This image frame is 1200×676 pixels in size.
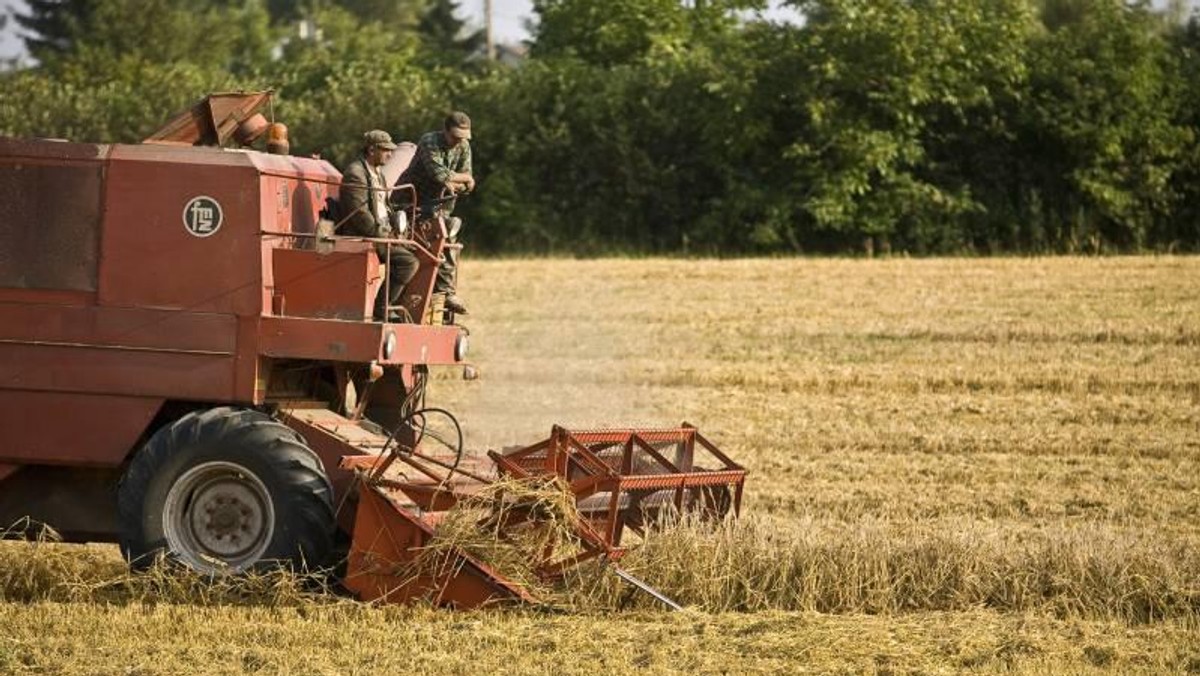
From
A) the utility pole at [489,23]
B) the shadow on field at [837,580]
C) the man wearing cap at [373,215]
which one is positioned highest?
the utility pole at [489,23]

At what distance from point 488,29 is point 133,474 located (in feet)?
192

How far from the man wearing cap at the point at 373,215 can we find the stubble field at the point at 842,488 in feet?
6.31

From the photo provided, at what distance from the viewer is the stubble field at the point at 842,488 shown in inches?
366

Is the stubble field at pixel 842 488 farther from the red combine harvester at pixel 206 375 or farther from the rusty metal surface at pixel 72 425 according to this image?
the rusty metal surface at pixel 72 425

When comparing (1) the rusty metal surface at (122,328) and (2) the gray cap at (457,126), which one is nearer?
(1) the rusty metal surface at (122,328)

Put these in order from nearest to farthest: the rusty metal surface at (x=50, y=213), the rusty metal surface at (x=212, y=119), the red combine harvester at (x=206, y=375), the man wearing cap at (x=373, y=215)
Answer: the red combine harvester at (x=206, y=375) < the rusty metal surface at (x=50, y=213) < the man wearing cap at (x=373, y=215) < the rusty metal surface at (x=212, y=119)

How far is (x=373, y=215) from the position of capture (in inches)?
440

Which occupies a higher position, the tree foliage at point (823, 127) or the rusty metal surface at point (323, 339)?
the tree foliage at point (823, 127)

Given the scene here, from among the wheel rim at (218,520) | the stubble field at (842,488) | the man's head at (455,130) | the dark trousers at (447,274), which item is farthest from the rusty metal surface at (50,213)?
the man's head at (455,130)

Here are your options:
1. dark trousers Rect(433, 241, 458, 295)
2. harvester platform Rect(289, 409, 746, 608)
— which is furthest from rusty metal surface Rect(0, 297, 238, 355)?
dark trousers Rect(433, 241, 458, 295)

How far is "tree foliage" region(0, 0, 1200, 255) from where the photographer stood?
34156 millimetres

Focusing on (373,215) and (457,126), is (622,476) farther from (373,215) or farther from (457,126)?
(457,126)

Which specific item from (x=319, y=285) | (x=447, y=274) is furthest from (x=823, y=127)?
(x=319, y=285)

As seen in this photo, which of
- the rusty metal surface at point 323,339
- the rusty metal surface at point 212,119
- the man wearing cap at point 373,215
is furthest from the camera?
the rusty metal surface at point 212,119
